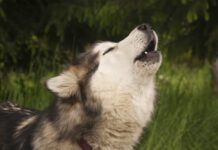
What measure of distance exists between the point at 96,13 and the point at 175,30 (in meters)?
1.40

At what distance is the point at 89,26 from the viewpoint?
29.3 ft

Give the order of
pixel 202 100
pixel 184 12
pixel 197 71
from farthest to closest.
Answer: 1. pixel 197 71
2. pixel 202 100
3. pixel 184 12

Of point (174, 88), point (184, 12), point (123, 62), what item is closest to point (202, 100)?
point (174, 88)

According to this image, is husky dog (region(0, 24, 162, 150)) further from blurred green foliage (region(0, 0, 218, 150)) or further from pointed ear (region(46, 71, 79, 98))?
blurred green foliage (region(0, 0, 218, 150))

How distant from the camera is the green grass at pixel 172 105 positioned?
6512mm

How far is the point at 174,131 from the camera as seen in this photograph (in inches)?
262

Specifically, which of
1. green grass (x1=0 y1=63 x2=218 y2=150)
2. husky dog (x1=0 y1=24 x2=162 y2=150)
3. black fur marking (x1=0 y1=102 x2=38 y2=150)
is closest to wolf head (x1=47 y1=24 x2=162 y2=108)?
husky dog (x1=0 y1=24 x2=162 y2=150)

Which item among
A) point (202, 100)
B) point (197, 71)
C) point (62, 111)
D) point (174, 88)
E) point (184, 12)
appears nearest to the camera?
point (62, 111)

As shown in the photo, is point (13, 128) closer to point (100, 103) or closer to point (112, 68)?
point (100, 103)

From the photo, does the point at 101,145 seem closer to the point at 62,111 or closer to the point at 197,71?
the point at 62,111

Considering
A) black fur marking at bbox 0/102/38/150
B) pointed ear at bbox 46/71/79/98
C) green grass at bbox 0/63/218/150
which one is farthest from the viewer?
green grass at bbox 0/63/218/150

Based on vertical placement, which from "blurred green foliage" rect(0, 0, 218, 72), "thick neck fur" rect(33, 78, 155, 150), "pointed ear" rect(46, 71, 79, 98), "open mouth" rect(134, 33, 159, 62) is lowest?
"thick neck fur" rect(33, 78, 155, 150)

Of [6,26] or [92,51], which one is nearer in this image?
[92,51]

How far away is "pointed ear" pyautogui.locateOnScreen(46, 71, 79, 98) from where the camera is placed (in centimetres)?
513
